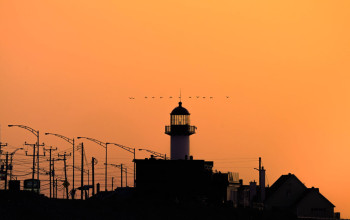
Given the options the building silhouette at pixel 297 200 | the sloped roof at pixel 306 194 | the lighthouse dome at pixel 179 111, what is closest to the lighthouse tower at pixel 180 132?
the lighthouse dome at pixel 179 111

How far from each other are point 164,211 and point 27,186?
7548cm

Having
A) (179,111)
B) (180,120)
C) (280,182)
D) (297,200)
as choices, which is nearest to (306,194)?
(297,200)

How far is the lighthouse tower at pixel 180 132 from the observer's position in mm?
145125

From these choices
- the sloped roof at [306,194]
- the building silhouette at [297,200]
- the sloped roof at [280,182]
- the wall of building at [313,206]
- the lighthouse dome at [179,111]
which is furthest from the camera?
the sloped roof at [280,182]

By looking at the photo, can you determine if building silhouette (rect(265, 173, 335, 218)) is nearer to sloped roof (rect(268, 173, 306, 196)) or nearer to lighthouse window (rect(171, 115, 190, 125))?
sloped roof (rect(268, 173, 306, 196))

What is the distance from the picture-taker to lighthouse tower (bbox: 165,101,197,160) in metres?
145

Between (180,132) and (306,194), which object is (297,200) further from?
(180,132)

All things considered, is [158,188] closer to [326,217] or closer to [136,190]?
[136,190]

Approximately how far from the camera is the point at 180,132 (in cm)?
14675

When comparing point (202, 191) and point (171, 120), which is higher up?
point (171, 120)

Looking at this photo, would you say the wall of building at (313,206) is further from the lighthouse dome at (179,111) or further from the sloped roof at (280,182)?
the lighthouse dome at (179,111)

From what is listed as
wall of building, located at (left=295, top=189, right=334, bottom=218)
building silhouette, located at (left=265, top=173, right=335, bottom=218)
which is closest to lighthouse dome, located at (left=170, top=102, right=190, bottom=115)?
building silhouette, located at (left=265, top=173, right=335, bottom=218)

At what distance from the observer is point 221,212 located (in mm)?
128125

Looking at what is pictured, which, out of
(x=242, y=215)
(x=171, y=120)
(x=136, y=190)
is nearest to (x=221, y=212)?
(x=242, y=215)
